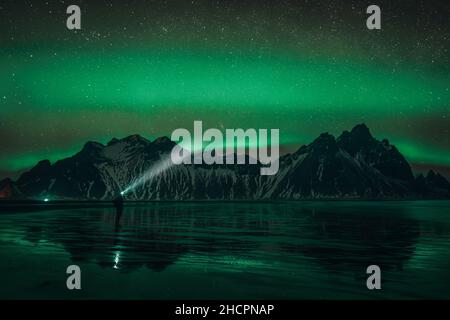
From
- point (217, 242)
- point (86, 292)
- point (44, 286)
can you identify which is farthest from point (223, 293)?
point (217, 242)

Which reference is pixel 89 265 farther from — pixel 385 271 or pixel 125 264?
pixel 385 271

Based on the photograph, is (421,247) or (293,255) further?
(421,247)

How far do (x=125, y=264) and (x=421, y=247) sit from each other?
19667 mm

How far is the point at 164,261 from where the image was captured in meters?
26.6

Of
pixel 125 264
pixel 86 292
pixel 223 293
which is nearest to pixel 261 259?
pixel 125 264

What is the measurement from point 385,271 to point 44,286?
14.1 metres

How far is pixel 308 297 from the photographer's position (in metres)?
18.0

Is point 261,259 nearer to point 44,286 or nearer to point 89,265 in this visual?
point 89,265

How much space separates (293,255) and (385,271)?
6.93 m
